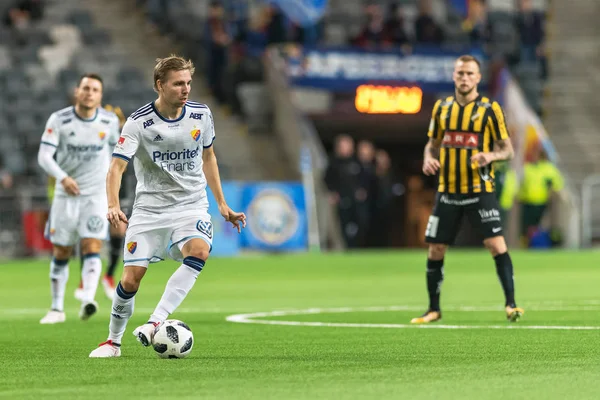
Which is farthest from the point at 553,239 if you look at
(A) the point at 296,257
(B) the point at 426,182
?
(A) the point at 296,257

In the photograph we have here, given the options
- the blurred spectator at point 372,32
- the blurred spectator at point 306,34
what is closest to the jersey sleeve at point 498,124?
the blurred spectator at point 306,34

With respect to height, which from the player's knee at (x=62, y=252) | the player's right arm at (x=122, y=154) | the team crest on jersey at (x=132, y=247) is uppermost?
the player's right arm at (x=122, y=154)

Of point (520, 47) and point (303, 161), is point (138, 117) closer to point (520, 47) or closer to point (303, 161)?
point (303, 161)

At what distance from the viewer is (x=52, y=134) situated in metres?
12.9

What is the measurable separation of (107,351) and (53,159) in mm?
4386

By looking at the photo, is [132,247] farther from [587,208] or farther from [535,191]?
[587,208]

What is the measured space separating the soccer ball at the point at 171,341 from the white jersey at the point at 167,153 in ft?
2.61

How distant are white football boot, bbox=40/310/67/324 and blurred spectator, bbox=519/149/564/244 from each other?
16383mm

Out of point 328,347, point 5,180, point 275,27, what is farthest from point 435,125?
point 275,27

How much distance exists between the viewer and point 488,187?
38.2 ft

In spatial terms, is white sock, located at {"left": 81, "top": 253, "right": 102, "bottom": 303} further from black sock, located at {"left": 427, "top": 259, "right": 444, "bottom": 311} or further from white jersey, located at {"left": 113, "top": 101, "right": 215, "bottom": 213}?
white jersey, located at {"left": 113, "top": 101, "right": 215, "bottom": 213}

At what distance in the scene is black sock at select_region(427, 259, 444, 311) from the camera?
38.4ft

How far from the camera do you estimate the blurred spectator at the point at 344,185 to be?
1050 inches

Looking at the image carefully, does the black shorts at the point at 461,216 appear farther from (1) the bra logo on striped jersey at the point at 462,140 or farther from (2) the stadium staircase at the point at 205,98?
(2) the stadium staircase at the point at 205,98
